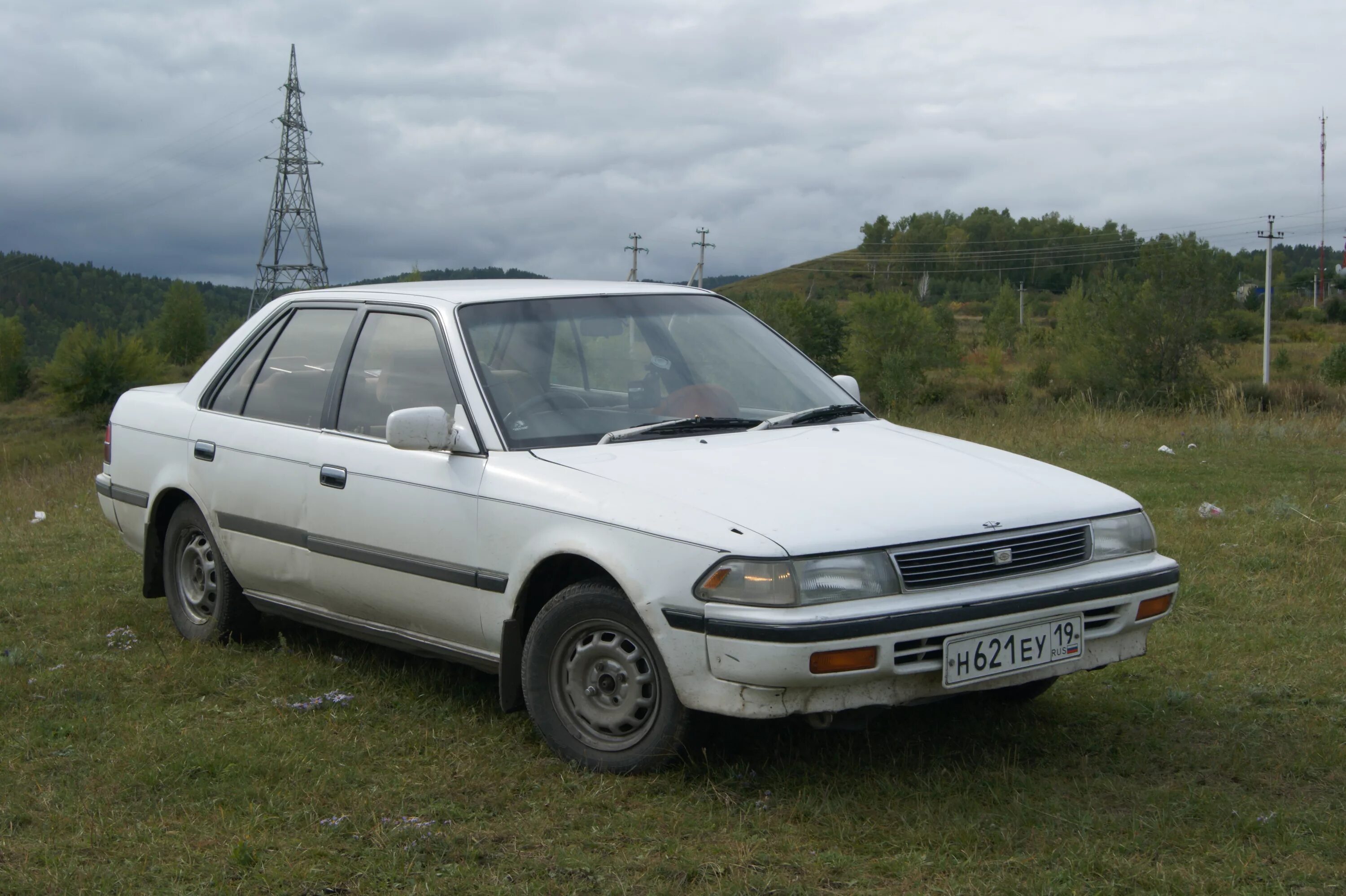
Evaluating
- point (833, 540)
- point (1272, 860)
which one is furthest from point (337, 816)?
point (1272, 860)

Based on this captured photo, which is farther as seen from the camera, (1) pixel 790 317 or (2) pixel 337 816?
(1) pixel 790 317

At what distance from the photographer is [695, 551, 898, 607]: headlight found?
135 inches

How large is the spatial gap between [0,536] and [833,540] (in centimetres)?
863

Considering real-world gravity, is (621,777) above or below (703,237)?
below

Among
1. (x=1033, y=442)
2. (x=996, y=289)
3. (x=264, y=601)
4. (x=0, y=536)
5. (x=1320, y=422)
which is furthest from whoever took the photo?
(x=996, y=289)

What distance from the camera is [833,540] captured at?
3.46 m

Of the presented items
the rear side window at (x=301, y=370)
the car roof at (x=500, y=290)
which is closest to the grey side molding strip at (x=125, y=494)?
the rear side window at (x=301, y=370)

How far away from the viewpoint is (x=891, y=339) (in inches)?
3250

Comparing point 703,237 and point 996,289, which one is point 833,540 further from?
point 996,289

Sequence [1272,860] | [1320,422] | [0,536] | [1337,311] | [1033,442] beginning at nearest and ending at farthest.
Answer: [1272,860]
[0,536]
[1033,442]
[1320,422]
[1337,311]

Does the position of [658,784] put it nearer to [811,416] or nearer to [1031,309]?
[811,416]

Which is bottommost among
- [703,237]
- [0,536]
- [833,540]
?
[0,536]

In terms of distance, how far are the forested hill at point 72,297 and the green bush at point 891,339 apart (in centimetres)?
7319

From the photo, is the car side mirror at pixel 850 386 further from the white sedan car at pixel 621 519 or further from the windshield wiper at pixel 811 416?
the windshield wiper at pixel 811 416
